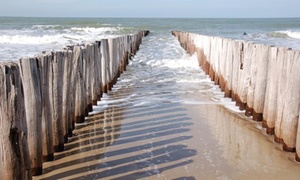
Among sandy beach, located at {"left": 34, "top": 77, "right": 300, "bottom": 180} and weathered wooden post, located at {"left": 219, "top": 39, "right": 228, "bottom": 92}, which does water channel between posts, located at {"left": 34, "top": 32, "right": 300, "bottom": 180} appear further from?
weathered wooden post, located at {"left": 219, "top": 39, "right": 228, "bottom": 92}

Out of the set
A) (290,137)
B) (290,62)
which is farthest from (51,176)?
(290,62)

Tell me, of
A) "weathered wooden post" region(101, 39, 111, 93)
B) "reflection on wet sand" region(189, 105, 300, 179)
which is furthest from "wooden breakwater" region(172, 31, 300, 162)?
"weathered wooden post" region(101, 39, 111, 93)

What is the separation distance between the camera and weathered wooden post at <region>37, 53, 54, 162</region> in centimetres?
423

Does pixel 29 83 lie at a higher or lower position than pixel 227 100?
higher

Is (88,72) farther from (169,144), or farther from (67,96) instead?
(169,144)

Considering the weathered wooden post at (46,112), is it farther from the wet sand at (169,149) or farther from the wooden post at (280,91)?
the wooden post at (280,91)

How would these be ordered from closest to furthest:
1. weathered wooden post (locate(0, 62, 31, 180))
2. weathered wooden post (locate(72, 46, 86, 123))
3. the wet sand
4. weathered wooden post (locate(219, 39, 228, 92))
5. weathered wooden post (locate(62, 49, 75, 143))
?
1. weathered wooden post (locate(0, 62, 31, 180))
2. the wet sand
3. weathered wooden post (locate(62, 49, 75, 143))
4. weathered wooden post (locate(72, 46, 86, 123))
5. weathered wooden post (locate(219, 39, 228, 92))

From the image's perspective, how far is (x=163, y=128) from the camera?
225 inches

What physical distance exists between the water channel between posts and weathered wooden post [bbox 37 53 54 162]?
0.14 meters

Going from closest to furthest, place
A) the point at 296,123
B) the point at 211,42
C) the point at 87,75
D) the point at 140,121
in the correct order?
the point at 296,123, the point at 140,121, the point at 87,75, the point at 211,42

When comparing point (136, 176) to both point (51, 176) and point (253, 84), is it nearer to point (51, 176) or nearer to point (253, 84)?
point (51, 176)

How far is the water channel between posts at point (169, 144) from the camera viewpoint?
4113 mm

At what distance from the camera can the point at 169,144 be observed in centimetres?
497

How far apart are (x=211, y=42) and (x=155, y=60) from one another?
4.01 m
